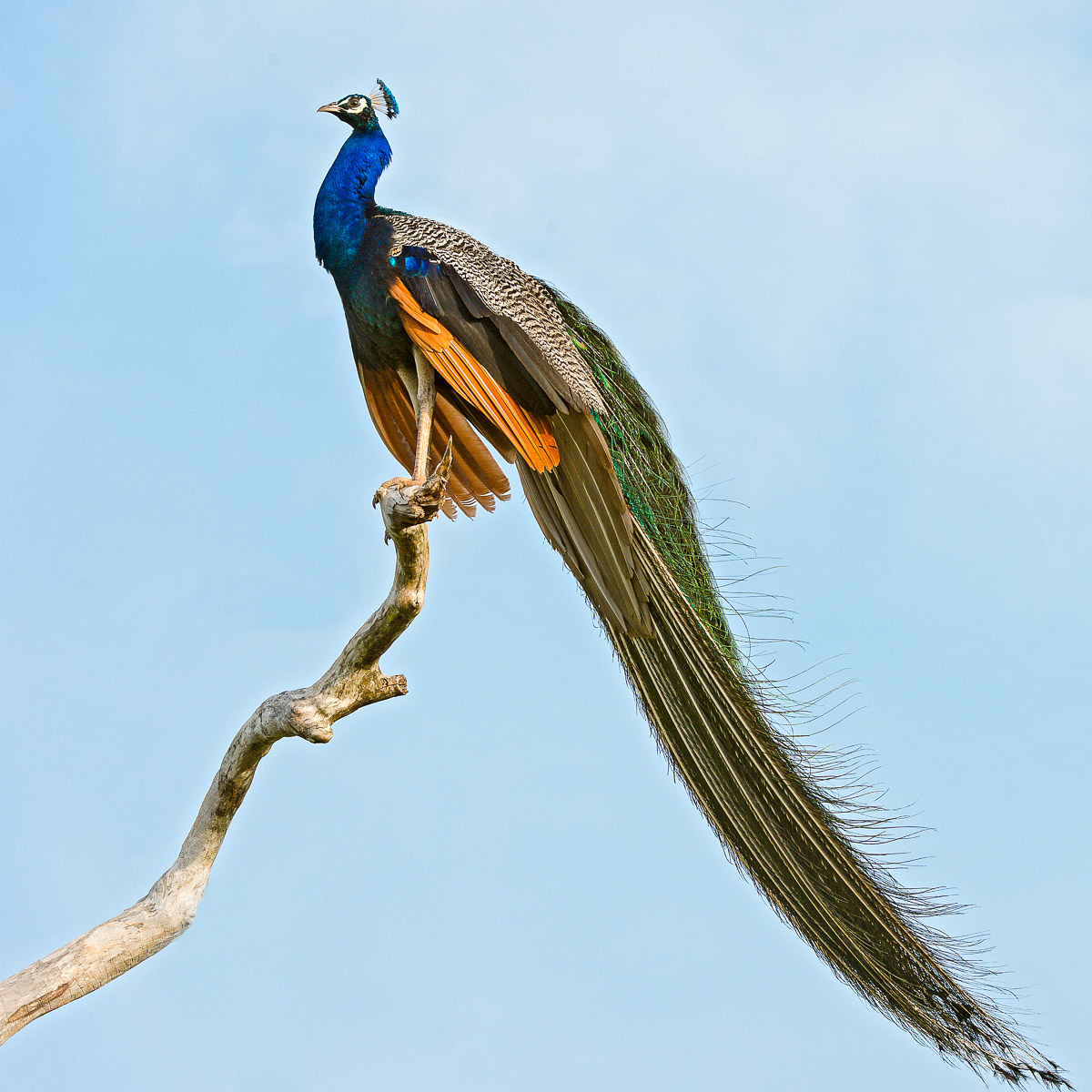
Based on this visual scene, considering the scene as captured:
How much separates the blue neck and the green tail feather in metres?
1.34

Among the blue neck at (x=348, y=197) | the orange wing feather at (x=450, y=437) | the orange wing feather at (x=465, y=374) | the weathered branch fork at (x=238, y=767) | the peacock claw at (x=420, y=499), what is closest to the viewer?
the peacock claw at (x=420, y=499)

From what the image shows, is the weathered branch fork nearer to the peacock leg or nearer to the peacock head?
the peacock leg

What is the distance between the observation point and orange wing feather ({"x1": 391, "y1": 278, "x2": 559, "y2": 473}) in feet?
17.3

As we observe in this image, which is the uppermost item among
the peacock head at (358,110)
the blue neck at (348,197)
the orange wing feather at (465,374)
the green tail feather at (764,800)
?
the peacock head at (358,110)

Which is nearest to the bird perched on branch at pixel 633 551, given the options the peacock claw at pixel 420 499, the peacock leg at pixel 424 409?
the peacock leg at pixel 424 409

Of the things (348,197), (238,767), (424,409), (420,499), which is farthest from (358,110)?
(238,767)

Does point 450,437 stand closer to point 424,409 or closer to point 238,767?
point 424,409

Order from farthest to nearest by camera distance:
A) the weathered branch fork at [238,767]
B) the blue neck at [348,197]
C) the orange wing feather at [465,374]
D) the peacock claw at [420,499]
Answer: the blue neck at [348,197] → the orange wing feather at [465,374] → the weathered branch fork at [238,767] → the peacock claw at [420,499]

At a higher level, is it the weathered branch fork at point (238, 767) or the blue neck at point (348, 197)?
the blue neck at point (348, 197)

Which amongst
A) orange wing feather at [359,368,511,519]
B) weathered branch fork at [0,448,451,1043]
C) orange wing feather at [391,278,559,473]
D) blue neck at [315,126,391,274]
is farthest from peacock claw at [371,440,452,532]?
blue neck at [315,126,391,274]

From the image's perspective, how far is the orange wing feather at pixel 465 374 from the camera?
208 inches

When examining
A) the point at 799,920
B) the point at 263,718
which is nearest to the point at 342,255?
the point at 263,718

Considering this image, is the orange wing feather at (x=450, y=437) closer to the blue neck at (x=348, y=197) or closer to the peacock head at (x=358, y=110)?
the blue neck at (x=348, y=197)

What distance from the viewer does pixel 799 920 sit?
561cm
